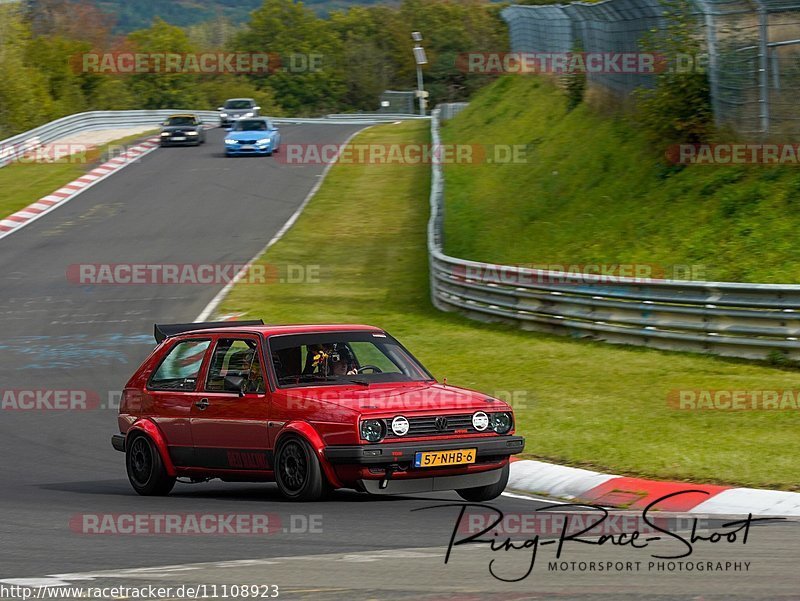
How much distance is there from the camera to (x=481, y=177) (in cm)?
3750

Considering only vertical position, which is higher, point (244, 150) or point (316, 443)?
point (316, 443)

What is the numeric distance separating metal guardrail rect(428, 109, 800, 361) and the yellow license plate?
8252 millimetres

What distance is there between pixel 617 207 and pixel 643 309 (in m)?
7.15

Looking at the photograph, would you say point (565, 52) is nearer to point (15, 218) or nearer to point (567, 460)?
point (15, 218)

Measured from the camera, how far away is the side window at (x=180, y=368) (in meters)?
10.5

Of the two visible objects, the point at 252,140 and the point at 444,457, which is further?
the point at 252,140

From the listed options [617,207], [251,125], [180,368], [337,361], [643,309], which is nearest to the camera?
[337,361]

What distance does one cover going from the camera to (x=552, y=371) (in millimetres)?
16578

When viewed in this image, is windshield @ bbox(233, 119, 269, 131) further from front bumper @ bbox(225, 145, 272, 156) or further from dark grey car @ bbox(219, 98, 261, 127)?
dark grey car @ bbox(219, 98, 261, 127)

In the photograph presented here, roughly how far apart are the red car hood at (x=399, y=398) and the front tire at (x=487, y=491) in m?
0.50

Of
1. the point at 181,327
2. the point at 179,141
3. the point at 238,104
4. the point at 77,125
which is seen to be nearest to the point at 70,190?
the point at 179,141

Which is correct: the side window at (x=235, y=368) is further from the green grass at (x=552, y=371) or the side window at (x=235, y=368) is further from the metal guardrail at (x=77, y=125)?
the metal guardrail at (x=77, y=125)

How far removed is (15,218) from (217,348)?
92.5 ft

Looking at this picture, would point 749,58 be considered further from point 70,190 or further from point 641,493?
point 70,190
